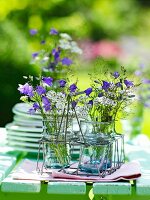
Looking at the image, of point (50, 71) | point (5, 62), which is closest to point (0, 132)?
point (50, 71)

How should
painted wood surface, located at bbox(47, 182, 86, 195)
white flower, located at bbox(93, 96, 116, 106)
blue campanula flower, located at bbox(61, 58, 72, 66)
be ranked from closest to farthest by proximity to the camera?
painted wood surface, located at bbox(47, 182, 86, 195) → white flower, located at bbox(93, 96, 116, 106) → blue campanula flower, located at bbox(61, 58, 72, 66)

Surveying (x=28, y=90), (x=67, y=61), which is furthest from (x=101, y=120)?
(x=67, y=61)

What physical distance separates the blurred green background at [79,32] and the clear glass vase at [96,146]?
25 cm

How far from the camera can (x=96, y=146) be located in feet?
→ 9.27

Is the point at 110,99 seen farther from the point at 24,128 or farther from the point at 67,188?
the point at 24,128

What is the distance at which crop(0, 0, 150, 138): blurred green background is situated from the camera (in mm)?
6051

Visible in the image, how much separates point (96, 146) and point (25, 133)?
0.71m

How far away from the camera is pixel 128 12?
14.4 metres

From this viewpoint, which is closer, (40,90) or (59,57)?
(40,90)

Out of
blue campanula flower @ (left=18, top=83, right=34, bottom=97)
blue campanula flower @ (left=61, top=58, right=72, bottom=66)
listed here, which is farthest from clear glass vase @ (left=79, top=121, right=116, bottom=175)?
blue campanula flower @ (left=61, top=58, right=72, bottom=66)

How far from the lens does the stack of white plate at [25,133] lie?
11.3 ft

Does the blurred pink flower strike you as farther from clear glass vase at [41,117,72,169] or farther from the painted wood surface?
the painted wood surface

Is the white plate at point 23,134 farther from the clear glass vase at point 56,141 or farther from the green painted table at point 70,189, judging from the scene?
the clear glass vase at point 56,141

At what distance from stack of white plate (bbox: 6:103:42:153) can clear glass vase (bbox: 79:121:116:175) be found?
61 cm
